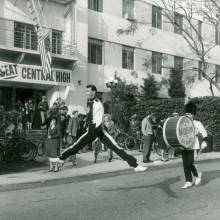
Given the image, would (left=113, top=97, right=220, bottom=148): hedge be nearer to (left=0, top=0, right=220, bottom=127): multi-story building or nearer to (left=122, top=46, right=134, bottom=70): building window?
(left=0, top=0, right=220, bottom=127): multi-story building

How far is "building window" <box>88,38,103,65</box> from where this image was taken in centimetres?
2745

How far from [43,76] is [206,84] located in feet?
59.6

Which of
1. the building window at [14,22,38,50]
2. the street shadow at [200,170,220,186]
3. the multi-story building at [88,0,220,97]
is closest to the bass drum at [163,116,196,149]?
the street shadow at [200,170,220,186]

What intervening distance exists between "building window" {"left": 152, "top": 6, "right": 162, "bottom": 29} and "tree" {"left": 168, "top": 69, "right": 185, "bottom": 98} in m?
3.47

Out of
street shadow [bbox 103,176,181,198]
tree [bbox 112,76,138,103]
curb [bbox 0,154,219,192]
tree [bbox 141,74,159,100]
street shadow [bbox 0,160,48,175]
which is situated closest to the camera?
street shadow [bbox 103,176,181,198]

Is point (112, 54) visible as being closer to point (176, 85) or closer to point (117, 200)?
point (176, 85)

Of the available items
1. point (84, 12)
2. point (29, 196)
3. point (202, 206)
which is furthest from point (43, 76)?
point (202, 206)

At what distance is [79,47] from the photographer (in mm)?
25953

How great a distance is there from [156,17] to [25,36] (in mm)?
12236

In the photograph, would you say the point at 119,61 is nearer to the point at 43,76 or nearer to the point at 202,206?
the point at 43,76

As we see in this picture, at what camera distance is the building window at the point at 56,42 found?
2500cm

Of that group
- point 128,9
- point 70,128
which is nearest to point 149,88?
point 128,9

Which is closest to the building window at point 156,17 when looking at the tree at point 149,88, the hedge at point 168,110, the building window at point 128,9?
the building window at point 128,9

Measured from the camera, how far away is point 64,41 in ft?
83.0
